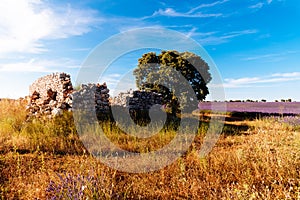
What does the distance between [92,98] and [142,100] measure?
4.25m

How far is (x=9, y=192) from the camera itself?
13.0 feet

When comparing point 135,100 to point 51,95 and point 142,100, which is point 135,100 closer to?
point 142,100

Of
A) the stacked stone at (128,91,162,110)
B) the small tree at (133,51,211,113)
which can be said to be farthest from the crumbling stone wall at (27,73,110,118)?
the small tree at (133,51,211,113)

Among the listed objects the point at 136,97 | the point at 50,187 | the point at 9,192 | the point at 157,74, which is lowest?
the point at 9,192

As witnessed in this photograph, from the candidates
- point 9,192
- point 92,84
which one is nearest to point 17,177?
point 9,192

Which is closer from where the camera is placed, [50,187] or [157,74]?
[50,187]

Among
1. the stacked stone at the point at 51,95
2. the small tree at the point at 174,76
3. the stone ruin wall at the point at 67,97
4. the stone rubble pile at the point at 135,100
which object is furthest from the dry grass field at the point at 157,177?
the small tree at the point at 174,76

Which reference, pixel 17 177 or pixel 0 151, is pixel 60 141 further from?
pixel 17 177

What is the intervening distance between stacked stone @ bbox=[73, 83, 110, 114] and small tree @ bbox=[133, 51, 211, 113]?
629cm

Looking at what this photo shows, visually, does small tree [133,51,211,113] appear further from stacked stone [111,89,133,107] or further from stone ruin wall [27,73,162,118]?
stacked stone [111,89,133,107]

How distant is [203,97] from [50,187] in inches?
628

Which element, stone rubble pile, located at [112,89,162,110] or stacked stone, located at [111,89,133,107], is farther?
stone rubble pile, located at [112,89,162,110]

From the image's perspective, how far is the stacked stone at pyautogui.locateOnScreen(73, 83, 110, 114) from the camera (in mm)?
10586

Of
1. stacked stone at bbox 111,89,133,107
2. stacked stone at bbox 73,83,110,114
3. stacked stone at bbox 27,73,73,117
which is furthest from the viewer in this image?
stacked stone at bbox 111,89,133,107
